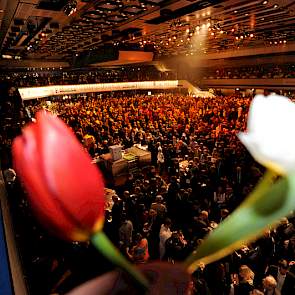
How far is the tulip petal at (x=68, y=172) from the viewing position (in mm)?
623

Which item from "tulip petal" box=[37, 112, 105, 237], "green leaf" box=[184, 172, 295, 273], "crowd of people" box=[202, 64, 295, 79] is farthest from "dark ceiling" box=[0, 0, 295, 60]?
"green leaf" box=[184, 172, 295, 273]

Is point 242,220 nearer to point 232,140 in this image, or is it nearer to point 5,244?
point 5,244

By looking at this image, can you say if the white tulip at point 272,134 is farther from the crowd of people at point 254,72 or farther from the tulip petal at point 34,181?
the crowd of people at point 254,72

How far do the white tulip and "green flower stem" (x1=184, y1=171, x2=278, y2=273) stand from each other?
56mm

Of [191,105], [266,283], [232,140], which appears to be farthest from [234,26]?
[266,283]

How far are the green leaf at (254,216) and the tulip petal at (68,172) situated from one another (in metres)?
0.32

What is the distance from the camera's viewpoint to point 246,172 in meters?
8.75

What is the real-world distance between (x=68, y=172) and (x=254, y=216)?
1.52 feet

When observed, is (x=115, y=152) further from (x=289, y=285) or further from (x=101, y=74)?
(x=101, y=74)

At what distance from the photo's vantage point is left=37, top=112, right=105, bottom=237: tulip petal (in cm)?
62

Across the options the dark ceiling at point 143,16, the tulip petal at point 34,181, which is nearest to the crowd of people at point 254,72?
the dark ceiling at point 143,16

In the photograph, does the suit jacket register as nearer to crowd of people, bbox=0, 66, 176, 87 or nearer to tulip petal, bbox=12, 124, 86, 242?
tulip petal, bbox=12, 124, 86, 242

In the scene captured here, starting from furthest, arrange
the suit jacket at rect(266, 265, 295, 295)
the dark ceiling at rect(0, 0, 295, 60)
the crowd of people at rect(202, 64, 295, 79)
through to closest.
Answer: the crowd of people at rect(202, 64, 295, 79), the dark ceiling at rect(0, 0, 295, 60), the suit jacket at rect(266, 265, 295, 295)

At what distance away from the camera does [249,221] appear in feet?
2.23
